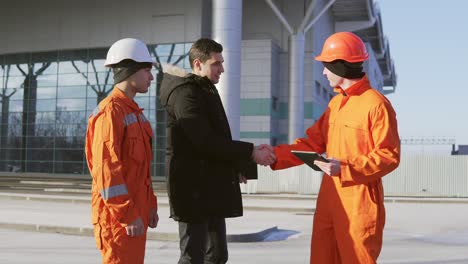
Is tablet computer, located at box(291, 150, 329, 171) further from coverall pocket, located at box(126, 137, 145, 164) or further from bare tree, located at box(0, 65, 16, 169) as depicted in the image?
bare tree, located at box(0, 65, 16, 169)

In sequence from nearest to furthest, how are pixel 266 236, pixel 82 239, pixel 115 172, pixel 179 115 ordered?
pixel 115 172 < pixel 179 115 < pixel 82 239 < pixel 266 236

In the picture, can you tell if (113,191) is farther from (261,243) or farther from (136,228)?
(261,243)

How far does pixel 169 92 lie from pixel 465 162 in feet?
82.1

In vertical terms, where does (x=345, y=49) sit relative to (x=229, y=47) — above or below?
below

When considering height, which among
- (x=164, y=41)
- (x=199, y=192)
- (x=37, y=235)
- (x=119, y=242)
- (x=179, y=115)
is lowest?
(x=37, y=235)

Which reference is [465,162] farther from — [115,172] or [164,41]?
[115,172]

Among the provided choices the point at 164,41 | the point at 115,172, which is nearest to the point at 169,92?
the point at 115,172

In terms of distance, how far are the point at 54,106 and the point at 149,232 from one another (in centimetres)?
3672

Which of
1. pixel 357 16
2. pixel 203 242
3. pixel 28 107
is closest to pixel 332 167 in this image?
pixel 203 242

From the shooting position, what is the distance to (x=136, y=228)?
3.76 metres

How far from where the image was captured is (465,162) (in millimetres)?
26766

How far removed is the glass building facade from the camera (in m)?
42.2

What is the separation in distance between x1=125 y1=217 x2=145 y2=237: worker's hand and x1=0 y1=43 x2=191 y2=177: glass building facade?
36258 mm

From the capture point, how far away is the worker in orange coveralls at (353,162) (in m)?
3.51
